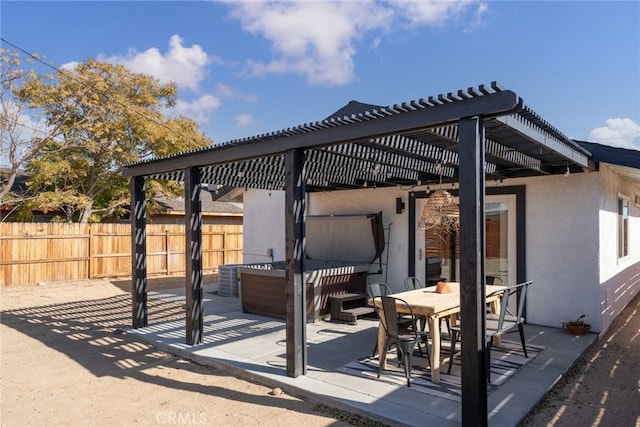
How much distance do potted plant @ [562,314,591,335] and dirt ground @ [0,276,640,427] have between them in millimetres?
274

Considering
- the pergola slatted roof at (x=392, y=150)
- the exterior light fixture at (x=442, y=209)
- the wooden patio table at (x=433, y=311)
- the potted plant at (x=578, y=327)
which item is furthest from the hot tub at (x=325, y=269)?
the potted plant at (x=578, y=327)

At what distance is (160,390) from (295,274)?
1.84 m

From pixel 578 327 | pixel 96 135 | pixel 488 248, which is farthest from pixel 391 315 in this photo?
pixel 96 135

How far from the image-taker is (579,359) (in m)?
5.21

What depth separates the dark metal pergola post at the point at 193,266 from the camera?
226 inches

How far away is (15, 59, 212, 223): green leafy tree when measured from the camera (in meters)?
14.3

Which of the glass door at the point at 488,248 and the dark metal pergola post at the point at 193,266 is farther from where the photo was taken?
the glass door at the point at 488,248

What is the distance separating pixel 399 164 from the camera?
6.32 meters

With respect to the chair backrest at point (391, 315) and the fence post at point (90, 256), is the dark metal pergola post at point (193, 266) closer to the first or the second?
the chair backrest at point (391, 315)

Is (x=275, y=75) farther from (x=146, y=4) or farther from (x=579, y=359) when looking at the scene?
(x=579, y=359)


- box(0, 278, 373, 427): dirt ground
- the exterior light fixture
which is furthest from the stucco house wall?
box(0, 278, 373, 427): dirt ground

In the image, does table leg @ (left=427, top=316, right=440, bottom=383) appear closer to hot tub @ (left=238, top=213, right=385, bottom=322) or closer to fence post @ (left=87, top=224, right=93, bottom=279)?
hot tub @ (left=238, top=213, right=385, bottom=322)

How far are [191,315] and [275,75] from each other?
13394 mm

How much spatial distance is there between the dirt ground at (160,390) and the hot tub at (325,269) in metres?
2.26
